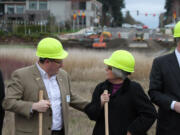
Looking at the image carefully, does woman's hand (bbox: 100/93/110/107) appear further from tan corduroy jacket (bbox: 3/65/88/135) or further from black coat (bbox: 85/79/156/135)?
tan corduroy jacket (bbox: 3/65/88/135)

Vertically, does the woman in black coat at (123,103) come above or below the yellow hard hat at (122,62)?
below

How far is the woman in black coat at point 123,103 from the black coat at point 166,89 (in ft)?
0.45

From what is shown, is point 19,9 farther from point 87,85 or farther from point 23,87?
point 23,87

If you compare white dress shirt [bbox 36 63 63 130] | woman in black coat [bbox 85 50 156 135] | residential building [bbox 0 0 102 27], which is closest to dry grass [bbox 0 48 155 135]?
white dress shirt [bbox 36 63 63 130]

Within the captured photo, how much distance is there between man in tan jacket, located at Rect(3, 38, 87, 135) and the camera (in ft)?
10.2

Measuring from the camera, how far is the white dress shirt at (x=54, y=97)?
3268mm

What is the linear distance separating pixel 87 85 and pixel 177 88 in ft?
23.7

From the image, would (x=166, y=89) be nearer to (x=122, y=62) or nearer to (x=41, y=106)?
(x=122, y=62)

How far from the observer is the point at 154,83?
10.7 feet

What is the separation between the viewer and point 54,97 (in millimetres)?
3283

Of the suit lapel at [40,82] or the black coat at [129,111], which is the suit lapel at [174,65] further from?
the suit lapel at [40,82]

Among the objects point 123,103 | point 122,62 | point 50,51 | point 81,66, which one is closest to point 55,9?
point 81,66

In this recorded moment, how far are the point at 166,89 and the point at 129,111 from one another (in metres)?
0.41

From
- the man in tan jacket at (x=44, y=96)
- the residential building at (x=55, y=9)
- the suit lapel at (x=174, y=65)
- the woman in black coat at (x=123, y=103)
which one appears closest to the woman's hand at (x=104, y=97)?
the woman in black coat at (x=123, y=103)
